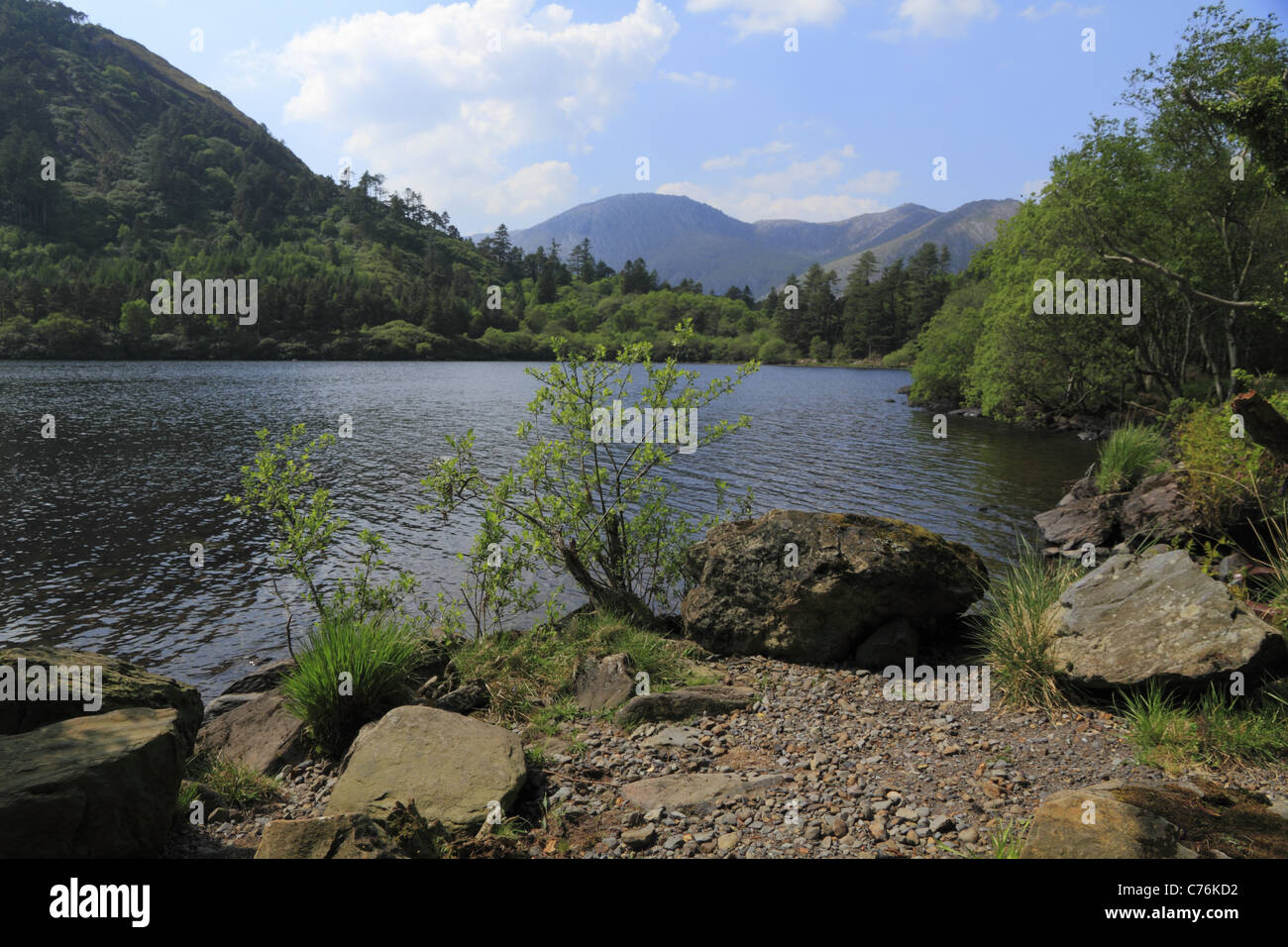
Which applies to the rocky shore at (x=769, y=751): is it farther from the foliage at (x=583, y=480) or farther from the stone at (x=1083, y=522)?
the stone at (x=1083, y=522)

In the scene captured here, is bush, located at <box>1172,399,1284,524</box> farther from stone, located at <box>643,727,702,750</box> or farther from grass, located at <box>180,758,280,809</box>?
grass, located at <box>180,758,280,809</box>

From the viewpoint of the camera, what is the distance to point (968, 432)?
48000 millimetres

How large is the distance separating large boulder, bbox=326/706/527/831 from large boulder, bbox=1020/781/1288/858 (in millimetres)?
4197

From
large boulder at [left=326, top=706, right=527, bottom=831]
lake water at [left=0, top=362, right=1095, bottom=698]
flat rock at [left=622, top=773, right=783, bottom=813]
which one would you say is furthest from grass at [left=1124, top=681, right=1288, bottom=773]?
lake water at [left=0, top=362, right=1095, bottom=698]

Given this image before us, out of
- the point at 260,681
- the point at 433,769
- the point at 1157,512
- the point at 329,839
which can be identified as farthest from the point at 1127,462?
the point at 329,839

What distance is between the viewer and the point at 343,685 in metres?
8.19

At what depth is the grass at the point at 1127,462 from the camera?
2353 centimetres

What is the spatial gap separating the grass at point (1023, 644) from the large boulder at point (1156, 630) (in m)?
0.15

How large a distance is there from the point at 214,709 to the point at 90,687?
5264 mm

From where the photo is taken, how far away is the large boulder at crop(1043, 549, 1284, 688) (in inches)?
275

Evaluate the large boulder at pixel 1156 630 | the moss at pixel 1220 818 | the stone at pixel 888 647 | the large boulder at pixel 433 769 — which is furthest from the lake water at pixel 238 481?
the moss at pixel 1220 818

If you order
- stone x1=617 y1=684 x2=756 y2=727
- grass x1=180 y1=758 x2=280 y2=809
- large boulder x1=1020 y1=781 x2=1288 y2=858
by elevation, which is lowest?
grass x1=180 y1=758 x2=280 y2=809
